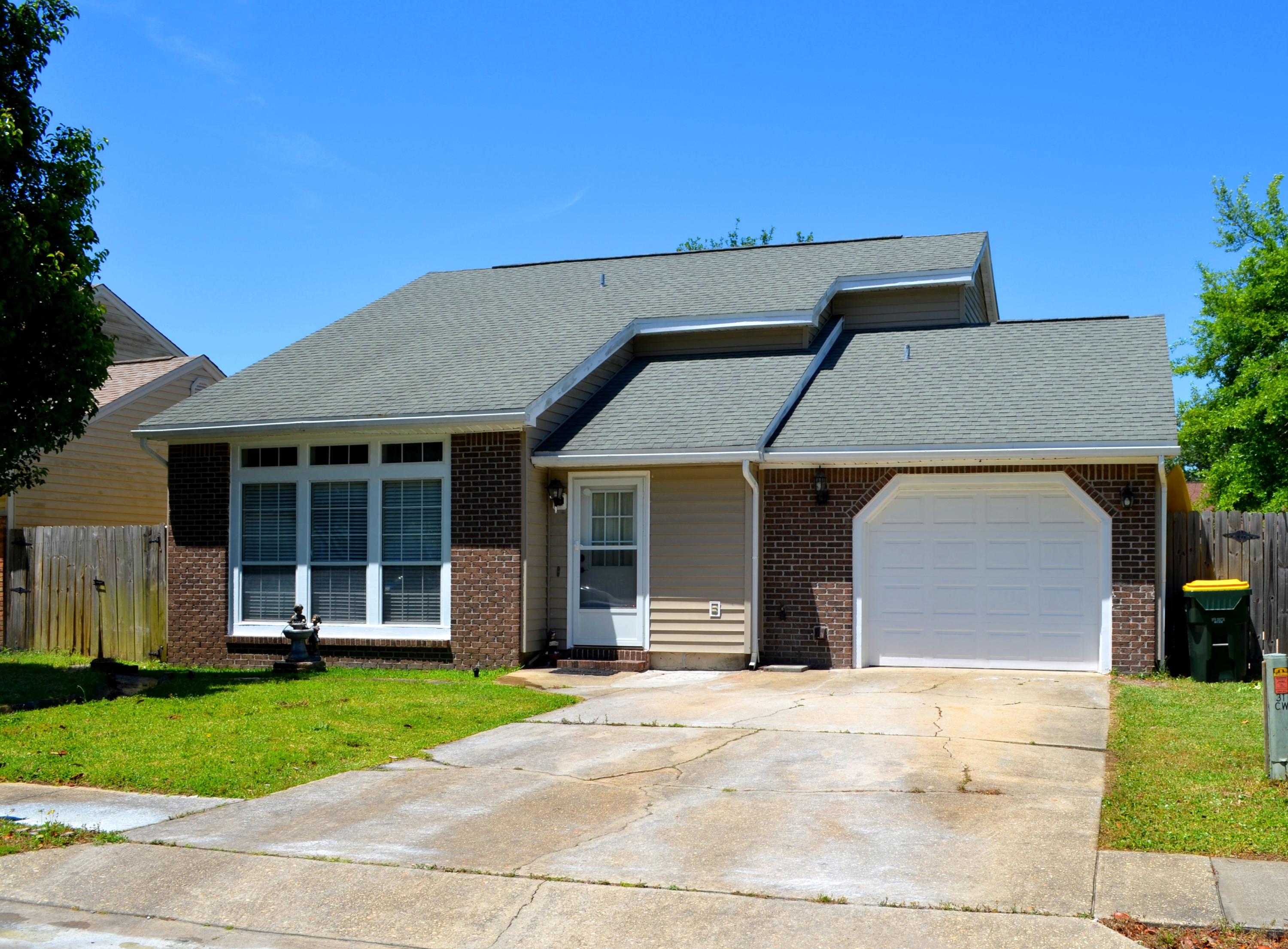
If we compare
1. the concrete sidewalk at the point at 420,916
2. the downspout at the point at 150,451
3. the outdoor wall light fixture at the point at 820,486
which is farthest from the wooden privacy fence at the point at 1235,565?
the downspout at the point at 150,451

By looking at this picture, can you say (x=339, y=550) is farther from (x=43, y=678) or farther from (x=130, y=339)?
(x=130, y=339)

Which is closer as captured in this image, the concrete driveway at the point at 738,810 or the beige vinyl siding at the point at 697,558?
the concrete driveway at the point at 738,810

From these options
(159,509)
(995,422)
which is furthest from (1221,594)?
(159,509)

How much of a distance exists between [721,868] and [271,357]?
47.3ft

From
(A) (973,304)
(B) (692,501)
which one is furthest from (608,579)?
(A) (973,304)

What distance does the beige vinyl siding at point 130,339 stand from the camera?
2758 cm

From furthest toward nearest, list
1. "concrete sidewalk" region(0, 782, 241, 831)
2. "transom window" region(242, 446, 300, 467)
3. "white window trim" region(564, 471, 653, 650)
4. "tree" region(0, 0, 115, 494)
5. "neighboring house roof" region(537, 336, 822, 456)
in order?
"transom window" region(242, 446, 300, 467)
"white window trim" region(564, 471, 653, 650)
"neighboring house roof" region(537, 336, 822, 456)
"tree" region(0, 0, 115, 494)
"concrete sidewalk" region(0, 782, 241, 831)

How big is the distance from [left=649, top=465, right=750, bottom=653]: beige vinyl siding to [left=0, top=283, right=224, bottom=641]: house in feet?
28.7

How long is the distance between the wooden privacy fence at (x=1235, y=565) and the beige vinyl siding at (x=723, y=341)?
18.9 ft

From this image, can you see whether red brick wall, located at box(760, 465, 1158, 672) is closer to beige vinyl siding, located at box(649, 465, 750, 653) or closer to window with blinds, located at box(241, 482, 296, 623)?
beige vinyl siding, located at box(649, 465, 750, 653)

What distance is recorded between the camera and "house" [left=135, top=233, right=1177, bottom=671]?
1403cm

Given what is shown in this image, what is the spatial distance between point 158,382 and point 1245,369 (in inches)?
1046

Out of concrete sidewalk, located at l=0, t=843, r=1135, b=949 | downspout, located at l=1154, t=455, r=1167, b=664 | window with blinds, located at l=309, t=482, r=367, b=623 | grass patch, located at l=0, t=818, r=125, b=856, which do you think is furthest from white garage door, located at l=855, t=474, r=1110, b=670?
grass patch, located at l=0, t=818, r=125, b=856

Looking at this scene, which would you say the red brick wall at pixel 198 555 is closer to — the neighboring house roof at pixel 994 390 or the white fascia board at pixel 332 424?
the white fascia board at pixel 332 424
